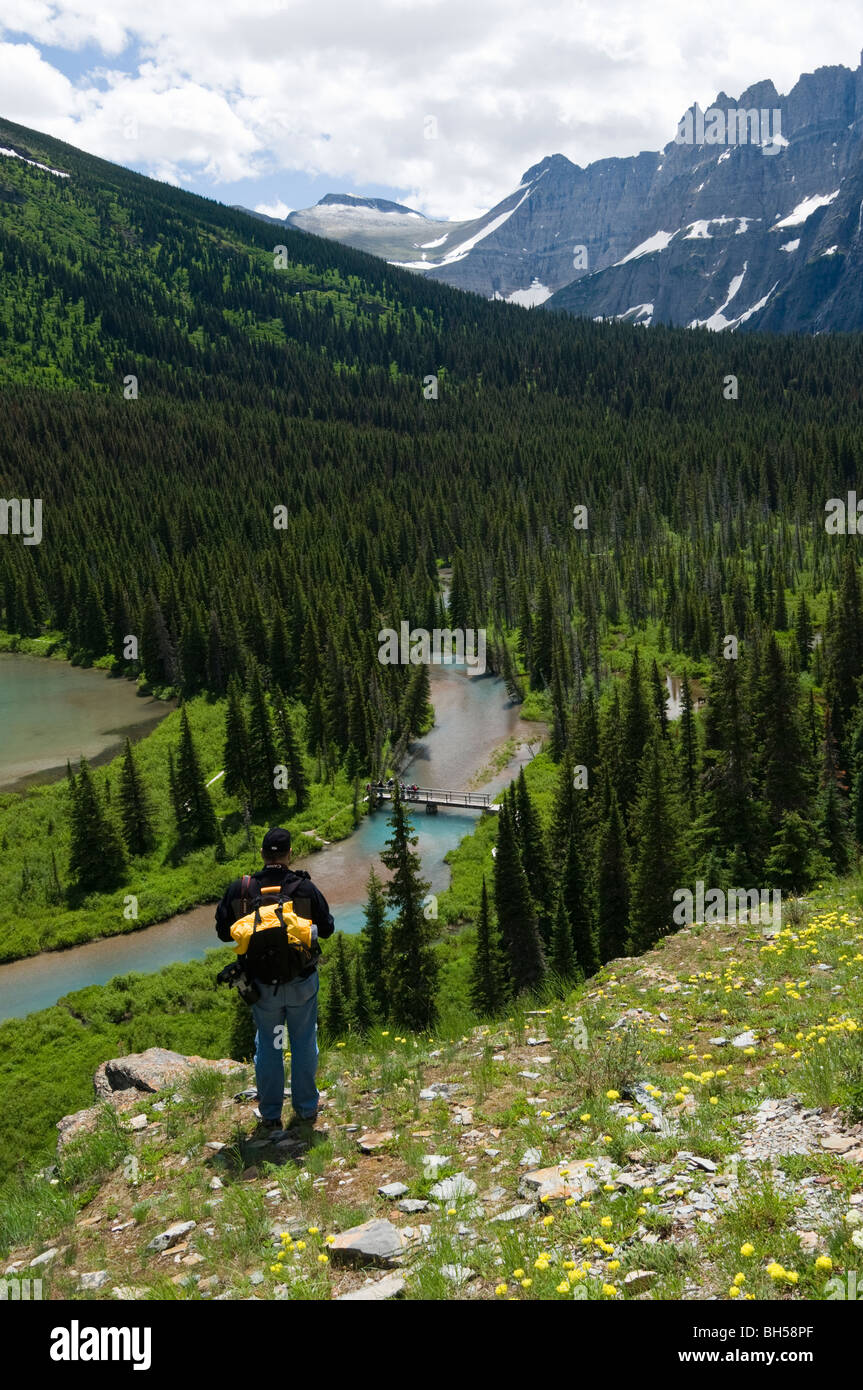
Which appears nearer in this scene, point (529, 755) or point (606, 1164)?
point (606, 1164)

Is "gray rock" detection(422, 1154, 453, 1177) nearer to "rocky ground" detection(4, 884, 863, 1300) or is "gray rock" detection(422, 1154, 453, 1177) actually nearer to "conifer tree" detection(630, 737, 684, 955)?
"rocky ground" detection(4, 884, 863, 1300)

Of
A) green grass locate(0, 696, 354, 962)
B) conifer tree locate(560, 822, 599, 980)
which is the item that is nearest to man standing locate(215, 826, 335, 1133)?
conifer tree locate(560, 822, 599, 980)

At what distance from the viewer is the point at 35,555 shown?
141 meters

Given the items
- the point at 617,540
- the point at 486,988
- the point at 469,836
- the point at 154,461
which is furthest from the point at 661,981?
the point at 154,461

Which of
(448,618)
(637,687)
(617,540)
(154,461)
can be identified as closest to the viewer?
(637,687)

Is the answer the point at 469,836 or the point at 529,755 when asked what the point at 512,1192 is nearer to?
the point at 469,836

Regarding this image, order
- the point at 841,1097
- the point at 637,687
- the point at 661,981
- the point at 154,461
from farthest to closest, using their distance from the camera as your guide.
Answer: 1. the point at 154,461
2. the point at 637,687
3. the point at 661,981
4. the point at 841,1097

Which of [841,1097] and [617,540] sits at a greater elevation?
[617,540]

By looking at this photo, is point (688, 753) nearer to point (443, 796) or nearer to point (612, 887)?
point (612, 887)

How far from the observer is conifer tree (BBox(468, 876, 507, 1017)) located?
40.7m

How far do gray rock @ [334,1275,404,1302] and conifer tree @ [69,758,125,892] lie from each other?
55283 millimetres

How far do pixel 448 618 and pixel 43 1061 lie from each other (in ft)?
309

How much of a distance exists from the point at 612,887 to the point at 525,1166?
39.0 metres

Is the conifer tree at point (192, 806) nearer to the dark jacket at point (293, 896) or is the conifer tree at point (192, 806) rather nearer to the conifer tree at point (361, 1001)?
the conifer tree at point (361, 1001)
